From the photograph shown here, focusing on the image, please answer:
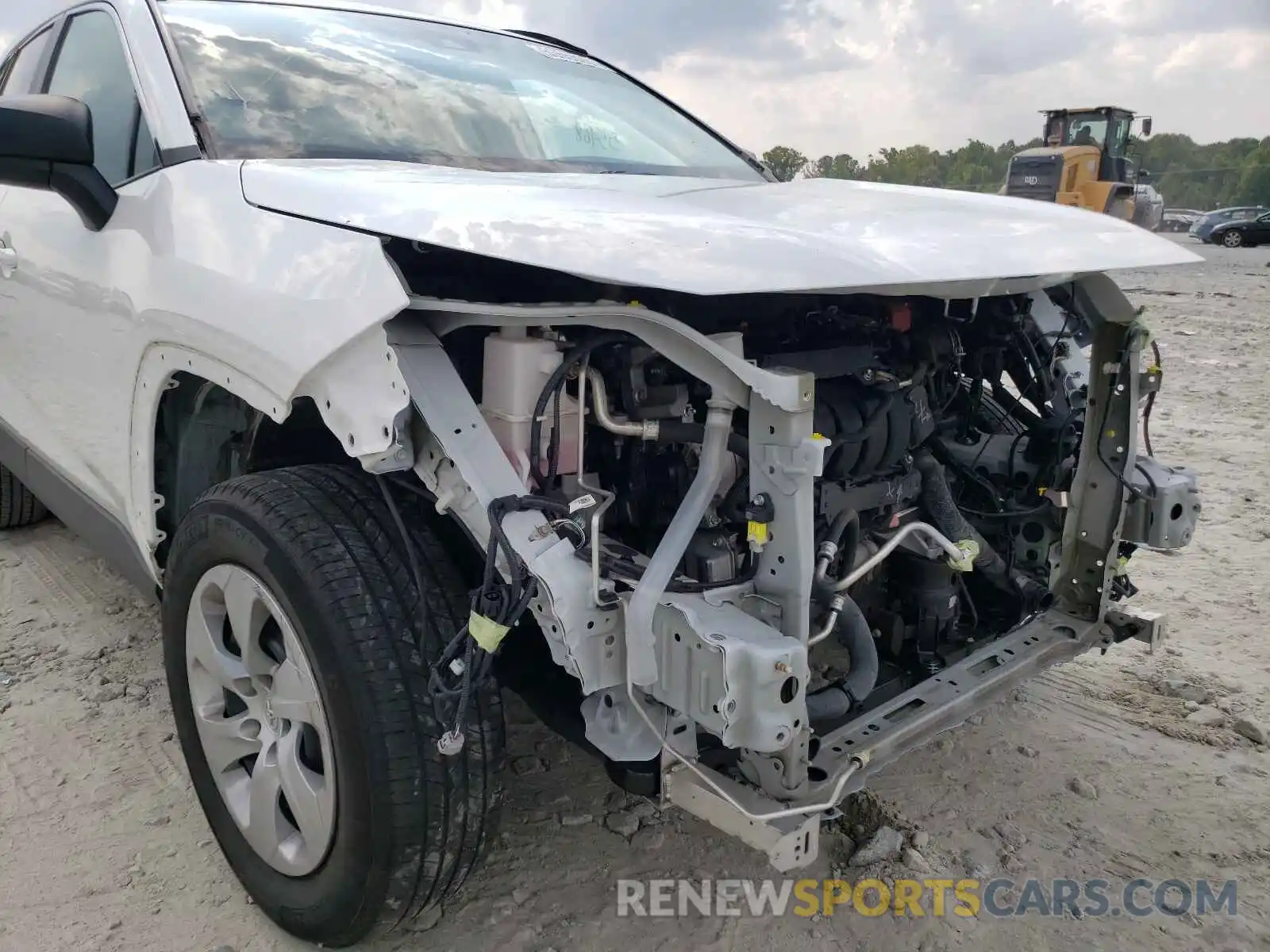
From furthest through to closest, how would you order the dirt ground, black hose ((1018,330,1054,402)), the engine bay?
black hose ((1018,330,1054,402)) → the dirt ground → the engine bay

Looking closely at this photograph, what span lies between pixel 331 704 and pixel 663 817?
1.08 meters

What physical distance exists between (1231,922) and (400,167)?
2.56 metres

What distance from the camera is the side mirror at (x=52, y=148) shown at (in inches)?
79.0

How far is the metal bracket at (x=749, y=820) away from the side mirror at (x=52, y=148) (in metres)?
1.85

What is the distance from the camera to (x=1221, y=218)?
28703 mm

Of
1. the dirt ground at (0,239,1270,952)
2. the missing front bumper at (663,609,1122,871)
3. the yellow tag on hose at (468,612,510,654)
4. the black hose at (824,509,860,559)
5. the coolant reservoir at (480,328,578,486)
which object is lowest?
the dirt ground at (0,239,1270,952)

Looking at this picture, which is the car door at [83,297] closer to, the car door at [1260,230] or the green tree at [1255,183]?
the car door at [1260,230]

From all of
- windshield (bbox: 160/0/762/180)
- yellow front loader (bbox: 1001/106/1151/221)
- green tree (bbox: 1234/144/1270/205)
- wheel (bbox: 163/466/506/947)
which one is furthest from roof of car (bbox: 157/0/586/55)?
green tree (bbox: 1234/144/1270/205)

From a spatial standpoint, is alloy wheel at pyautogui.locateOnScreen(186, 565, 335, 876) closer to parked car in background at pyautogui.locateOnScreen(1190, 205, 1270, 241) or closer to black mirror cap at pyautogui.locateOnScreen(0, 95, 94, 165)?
black mirror cap at pyautogui.locateOnScreen(0, 95, 94, 165)

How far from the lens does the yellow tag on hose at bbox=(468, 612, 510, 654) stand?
5.53 ft

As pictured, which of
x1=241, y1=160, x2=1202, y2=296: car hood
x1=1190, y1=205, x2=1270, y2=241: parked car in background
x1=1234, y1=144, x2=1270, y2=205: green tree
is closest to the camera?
x1=241, y1=160, x2=1202, y2=296: car hood

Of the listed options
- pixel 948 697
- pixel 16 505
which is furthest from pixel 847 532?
pixel 16 505

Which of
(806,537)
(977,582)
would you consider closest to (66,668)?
(806,537)

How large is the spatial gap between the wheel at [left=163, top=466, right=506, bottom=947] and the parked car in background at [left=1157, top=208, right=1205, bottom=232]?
3626cm
